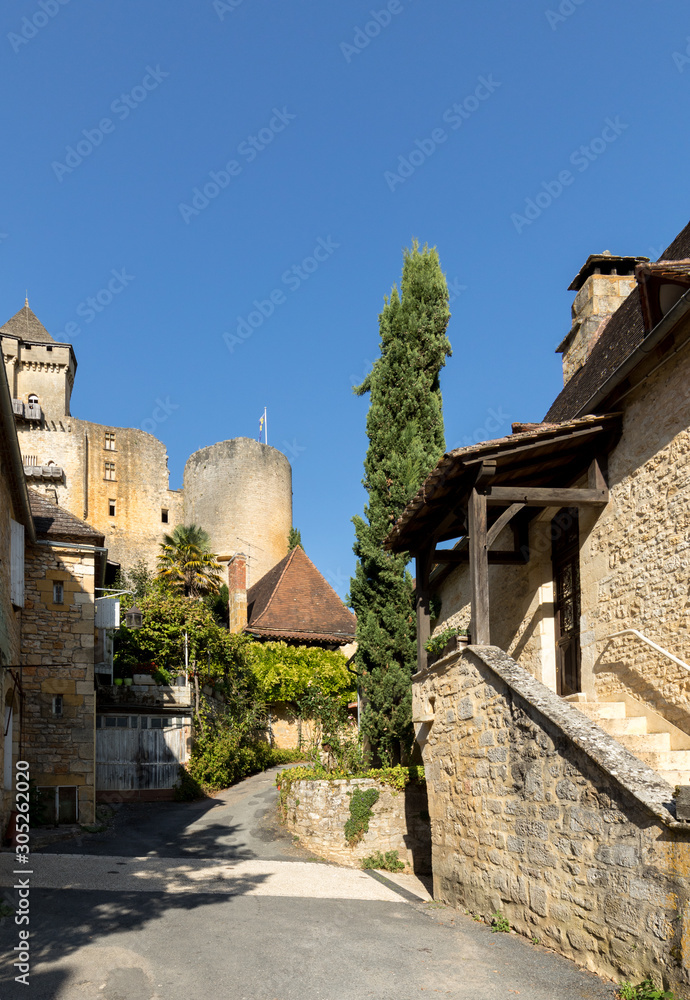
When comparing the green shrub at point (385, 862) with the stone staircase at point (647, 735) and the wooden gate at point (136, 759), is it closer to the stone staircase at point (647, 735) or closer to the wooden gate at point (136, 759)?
the stone staircase at point (647, 735)

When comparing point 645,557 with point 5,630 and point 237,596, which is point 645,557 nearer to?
point 5,630

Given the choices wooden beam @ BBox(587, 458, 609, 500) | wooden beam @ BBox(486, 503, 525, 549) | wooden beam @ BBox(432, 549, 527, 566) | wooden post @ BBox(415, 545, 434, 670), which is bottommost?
wooden post @ BBox(415, 545, 434, 670)

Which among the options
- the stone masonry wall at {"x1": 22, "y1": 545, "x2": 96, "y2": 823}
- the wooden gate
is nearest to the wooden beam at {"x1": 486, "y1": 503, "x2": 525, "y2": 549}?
the stone masonry wall at {"x1": 22, "y1": 545, "x2": 96, "y2": 823}

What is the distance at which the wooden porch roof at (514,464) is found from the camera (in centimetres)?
773

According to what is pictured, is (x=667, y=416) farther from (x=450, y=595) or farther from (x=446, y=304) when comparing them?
(x=446, y=304)

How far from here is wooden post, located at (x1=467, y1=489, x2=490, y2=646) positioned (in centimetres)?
787

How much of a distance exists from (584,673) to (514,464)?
87.2 inches

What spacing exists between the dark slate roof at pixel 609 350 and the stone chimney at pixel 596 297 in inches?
20.3

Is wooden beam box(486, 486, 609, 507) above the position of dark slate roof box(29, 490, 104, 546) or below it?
below

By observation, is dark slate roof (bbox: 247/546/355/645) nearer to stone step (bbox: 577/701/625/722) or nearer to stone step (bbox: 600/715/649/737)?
stone step (bbox: 577/701/625/722)

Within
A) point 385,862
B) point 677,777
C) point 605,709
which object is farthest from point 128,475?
point 677,777

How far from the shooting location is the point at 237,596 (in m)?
25.3

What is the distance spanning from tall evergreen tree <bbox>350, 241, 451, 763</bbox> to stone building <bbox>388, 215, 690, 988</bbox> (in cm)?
362

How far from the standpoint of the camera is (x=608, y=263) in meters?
12.3
